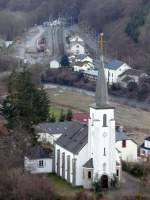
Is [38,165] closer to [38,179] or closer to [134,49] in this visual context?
[38,179]

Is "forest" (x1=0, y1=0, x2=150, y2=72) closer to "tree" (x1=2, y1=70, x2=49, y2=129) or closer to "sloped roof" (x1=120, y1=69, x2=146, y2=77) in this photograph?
"sloped roof" (x1=120, y1=69, x2=146, y2=77)

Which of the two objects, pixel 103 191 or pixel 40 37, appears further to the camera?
pixel 40 37

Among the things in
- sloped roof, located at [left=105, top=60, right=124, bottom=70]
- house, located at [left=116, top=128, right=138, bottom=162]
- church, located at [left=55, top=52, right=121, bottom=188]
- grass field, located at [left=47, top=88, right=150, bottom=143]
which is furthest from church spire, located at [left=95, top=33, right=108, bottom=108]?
sloped roof, located at [left=105, top=60, right=124, bottom=70]

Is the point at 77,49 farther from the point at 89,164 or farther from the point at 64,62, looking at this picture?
the point at 89,164

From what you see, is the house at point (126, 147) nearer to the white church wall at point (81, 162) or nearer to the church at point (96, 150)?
the church at point (96, 150)

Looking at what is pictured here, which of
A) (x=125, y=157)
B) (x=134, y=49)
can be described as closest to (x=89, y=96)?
(x=134, y=49)

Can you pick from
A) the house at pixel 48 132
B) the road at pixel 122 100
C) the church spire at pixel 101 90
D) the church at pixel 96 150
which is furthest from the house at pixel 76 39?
the church spire at pixel 101 90

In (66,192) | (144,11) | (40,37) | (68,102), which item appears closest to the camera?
(66,192)
